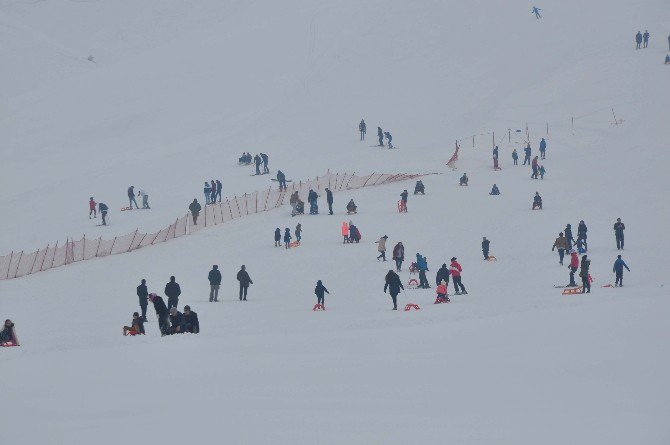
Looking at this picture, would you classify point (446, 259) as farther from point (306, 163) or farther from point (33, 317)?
point (306, 163)

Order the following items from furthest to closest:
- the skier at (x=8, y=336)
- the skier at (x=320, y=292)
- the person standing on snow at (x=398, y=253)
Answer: the person standing on snow at (x=398, y=253) < the skier at (x=320, y=292) < the skier at (x=8, y=336)

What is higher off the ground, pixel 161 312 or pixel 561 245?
pixel 561 245

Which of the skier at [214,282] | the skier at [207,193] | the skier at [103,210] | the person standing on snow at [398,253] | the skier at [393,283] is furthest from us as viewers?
the skier at [207,193]

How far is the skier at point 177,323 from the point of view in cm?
1989

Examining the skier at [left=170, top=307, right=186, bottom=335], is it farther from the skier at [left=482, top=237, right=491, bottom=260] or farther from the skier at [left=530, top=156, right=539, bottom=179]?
the skier at [left=530, top=156, right=539, bottom=179]

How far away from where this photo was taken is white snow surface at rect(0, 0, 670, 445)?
13227 millimetres

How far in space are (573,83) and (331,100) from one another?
39.2 feet

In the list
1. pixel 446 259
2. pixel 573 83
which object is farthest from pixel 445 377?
pixel 573 83

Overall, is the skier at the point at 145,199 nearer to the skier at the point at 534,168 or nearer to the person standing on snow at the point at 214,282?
the skier at the point at 534,168

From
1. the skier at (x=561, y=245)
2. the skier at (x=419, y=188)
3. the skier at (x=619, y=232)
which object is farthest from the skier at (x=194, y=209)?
the skier at (x=619, y=232)

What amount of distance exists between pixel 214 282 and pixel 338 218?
10652 mm

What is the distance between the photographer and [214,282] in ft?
87.4

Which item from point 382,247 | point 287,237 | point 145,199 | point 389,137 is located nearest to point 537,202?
point 382,247

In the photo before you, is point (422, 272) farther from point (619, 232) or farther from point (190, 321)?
point (190, 321)
